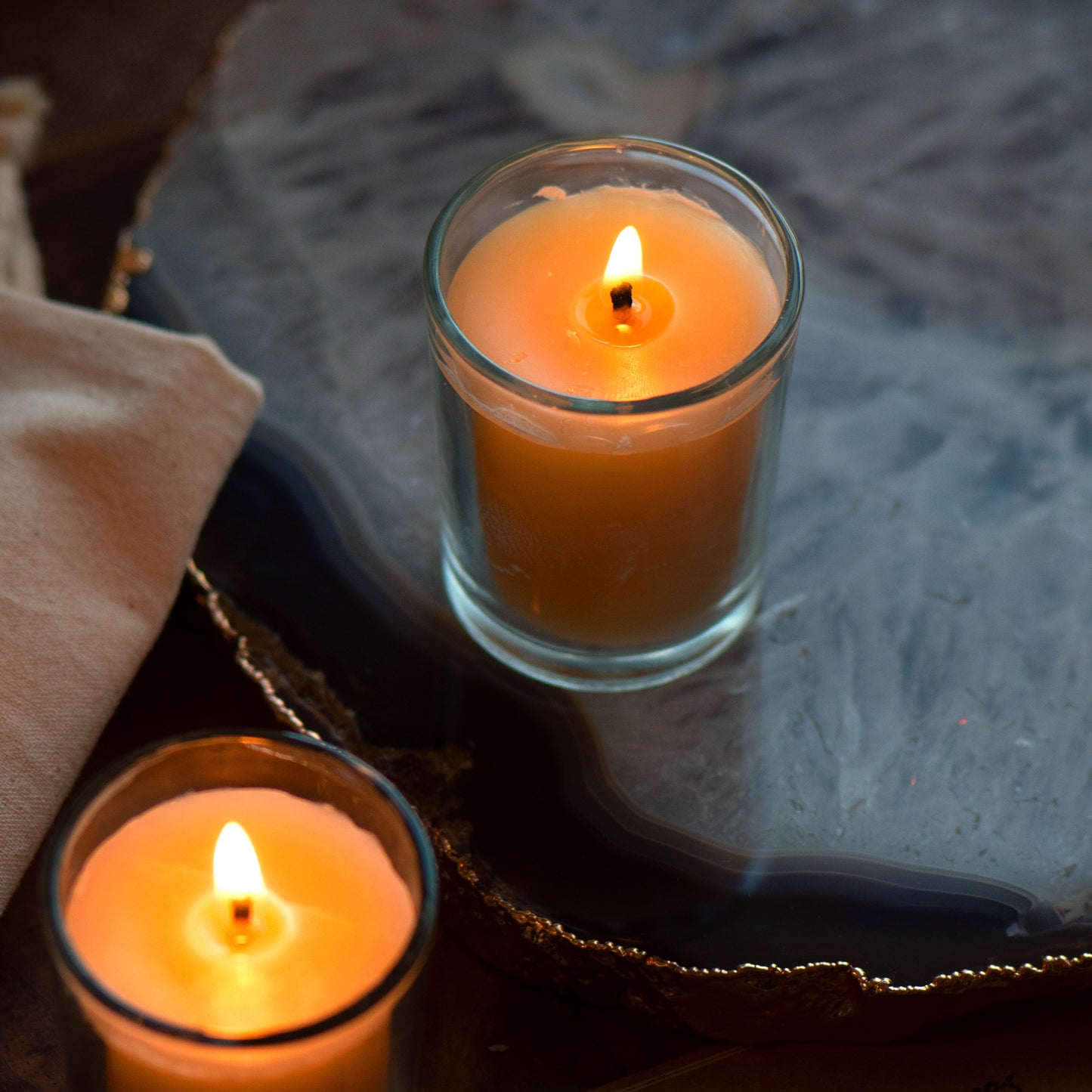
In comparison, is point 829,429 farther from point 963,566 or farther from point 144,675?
point 144,675

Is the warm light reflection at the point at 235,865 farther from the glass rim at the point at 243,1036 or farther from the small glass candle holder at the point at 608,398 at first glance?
the small glass candle holder at the point at 608,398

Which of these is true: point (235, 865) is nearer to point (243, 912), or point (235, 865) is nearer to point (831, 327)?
point (243, 912)

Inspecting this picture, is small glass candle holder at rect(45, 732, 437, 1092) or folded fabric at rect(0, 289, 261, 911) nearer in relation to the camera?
small glass candle holder at rect(45, 732, 437, 1092)

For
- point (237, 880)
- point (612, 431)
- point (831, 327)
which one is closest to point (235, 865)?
point (237, 880)

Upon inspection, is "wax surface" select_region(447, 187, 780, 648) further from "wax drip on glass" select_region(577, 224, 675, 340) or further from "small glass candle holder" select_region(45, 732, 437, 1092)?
"small glass candle holder" select_region(45, 732, 437, 1092)

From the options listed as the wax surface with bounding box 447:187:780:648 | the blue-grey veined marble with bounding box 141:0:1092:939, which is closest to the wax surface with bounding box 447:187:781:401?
the wax surface with bounding box 447:187:780:648

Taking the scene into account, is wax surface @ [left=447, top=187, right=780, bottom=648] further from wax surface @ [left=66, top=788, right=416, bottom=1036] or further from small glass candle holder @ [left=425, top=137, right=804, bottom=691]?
wax surface @ [left=66, top=788, right=416, bottom=1036]

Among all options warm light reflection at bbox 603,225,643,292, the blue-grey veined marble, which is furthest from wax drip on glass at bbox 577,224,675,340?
the blue-grey veined marble

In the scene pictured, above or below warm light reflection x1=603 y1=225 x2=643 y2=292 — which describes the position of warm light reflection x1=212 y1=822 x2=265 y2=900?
below
